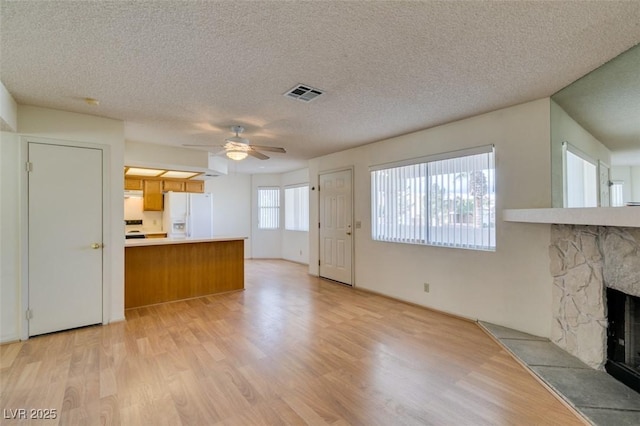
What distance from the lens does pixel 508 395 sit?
213 centimetres

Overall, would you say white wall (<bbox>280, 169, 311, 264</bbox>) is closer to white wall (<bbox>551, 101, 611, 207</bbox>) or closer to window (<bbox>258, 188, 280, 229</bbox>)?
window (<bbox>258, 188, 280, 229</bbox>)

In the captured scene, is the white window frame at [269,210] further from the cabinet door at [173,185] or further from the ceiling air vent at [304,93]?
the ceiling air vent at [304,93]

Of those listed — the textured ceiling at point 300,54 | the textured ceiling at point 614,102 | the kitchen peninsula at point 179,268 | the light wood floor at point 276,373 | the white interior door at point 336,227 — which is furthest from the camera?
the white interior door at point 336,227

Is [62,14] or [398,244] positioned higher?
[62,14]

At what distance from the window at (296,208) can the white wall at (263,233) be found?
269 mm

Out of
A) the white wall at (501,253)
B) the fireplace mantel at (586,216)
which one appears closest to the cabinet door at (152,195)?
the white wall at (501,253)

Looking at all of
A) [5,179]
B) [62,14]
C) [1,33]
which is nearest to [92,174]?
[5,179]

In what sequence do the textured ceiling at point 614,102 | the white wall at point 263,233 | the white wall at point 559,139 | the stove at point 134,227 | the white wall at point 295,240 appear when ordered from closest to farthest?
1. the textured ceiling at point 614,102
2. the white wall at point 559,139
3. the stove at point 134,227
4. the white wall at point 295,240
5. the white wall at point 263,233

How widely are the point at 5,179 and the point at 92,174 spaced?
0.74 m

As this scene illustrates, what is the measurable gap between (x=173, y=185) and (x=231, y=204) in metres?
1.88

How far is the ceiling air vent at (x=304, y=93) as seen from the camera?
9.07ft

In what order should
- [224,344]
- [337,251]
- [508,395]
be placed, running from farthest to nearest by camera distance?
[337,251] → [224,344] → [508,395]

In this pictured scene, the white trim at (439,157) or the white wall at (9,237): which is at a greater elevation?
Result: the white trim at (439,157)

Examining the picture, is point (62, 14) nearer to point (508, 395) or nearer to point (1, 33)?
point (1, 33)
